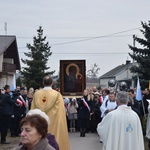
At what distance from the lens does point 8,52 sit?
54250mm

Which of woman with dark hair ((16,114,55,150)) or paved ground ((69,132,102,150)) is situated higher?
woman with dark hair ((16,114,55,150))

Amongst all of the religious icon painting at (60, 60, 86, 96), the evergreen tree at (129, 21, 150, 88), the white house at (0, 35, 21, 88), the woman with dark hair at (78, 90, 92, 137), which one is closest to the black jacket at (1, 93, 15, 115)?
the woman with dark hair at (78, 90, 92, 137)

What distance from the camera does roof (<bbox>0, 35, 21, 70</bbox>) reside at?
47.4m

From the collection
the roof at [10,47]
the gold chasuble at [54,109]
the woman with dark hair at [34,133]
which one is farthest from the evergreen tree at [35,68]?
the woman with dark hair at [34,133]

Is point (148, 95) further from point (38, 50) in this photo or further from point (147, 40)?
point (38, 50)

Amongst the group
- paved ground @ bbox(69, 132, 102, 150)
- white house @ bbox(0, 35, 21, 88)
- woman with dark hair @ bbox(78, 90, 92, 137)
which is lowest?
paved ground @ bbox(69, 132, 102, 150)

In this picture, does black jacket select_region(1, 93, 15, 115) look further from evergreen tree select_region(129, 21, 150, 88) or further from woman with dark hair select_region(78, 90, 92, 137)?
evergreen tree select_region(129, 21, 150, 88)

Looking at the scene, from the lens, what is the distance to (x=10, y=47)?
52.7 metres

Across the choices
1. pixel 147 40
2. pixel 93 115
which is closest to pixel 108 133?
pixel 93 115

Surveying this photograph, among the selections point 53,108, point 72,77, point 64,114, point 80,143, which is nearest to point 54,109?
point 53,108

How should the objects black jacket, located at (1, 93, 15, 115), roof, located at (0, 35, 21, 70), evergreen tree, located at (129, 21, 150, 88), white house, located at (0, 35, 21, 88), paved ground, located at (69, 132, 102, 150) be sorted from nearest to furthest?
paved ground, located at (69, 132, 102, 150)
black jacket, located at (1, 93, 15, 115)
evergreen tree, located at (129, 21, 150, 88)
roof, located at (0, 35, 21, 70)
white house, located at (0, 35, 21, 88)

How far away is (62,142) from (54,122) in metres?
0.46

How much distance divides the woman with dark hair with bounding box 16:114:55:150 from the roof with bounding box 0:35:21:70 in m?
42.6

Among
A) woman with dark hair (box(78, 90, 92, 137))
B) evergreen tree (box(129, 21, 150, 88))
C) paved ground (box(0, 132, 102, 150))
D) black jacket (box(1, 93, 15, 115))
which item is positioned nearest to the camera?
paved ground (box(0, 132, 102, 150))
